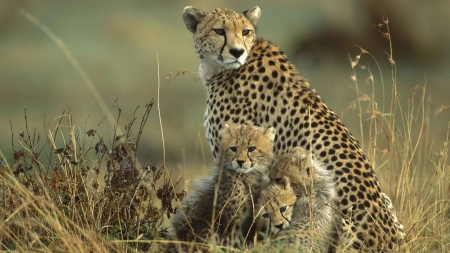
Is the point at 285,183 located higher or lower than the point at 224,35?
lower

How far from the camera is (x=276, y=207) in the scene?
4398 millimetres

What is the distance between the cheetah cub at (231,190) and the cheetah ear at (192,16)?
1069 mm

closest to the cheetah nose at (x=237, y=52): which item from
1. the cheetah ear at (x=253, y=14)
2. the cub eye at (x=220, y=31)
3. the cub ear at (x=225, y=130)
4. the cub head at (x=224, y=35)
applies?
the cub head at (x=224, y=35)

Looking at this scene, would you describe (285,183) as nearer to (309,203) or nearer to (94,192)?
(309,203)

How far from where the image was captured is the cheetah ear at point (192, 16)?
5593 mm

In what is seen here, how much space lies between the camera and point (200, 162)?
6285mm

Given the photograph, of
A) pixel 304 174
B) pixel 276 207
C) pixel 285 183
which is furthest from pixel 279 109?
pixel 276 207

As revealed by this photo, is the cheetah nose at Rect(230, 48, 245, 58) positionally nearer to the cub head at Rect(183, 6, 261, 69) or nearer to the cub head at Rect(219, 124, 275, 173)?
the cub head at Rect(183, 6, 261, 69)

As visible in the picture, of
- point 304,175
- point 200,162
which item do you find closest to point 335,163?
point 304,175

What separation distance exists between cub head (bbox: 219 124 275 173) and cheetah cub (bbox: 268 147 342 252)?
83mm

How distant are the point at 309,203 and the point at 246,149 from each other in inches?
17.2

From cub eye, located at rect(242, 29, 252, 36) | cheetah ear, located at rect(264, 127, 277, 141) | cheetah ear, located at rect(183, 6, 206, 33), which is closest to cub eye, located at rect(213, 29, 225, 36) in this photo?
cub eye, located at rect(242, 29, 252, 36)

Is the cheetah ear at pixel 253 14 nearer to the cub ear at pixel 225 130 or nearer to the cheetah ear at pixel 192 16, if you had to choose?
the cheetah ear at pixel 192 16

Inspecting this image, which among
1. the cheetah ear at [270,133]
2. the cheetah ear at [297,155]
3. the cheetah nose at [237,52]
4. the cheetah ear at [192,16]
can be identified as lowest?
the cheetah ear at [297,155]
